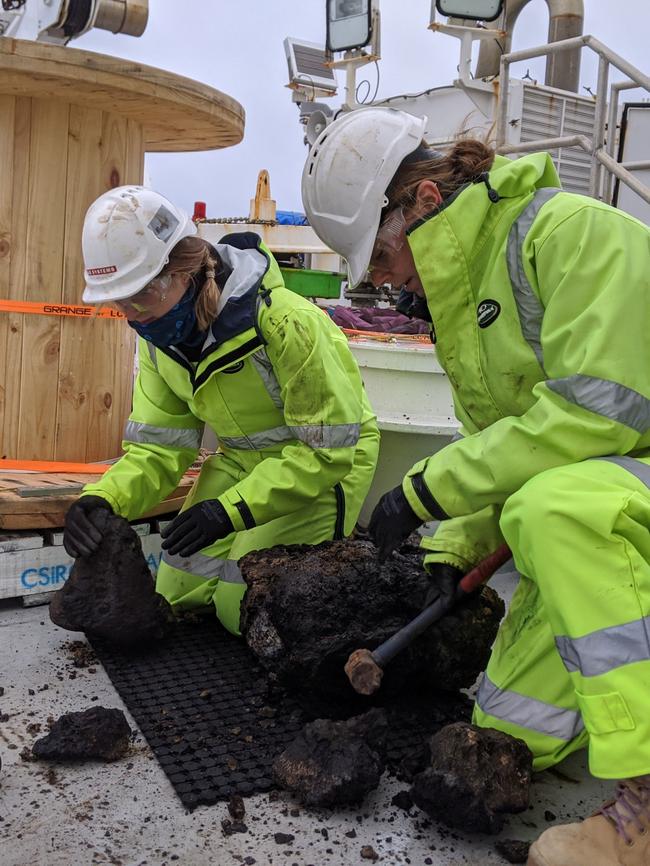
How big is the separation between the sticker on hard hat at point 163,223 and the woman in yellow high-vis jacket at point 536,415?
2.14 ft

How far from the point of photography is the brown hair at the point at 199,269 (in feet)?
9.32

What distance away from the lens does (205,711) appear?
2.55 metres

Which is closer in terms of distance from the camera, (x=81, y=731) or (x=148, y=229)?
(x=81, y=731)

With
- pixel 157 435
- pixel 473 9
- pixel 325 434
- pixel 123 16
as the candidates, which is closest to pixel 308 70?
pixel 473 9

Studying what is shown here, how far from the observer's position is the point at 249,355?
9.66 feet

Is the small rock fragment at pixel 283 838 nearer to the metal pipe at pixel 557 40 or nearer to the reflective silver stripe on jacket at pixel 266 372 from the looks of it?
the reflective silver stripe on jacket at pixel 266 372

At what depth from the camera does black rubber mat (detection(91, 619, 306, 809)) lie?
86.6 inches

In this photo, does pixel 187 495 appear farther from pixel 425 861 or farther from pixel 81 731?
pixel 425 861

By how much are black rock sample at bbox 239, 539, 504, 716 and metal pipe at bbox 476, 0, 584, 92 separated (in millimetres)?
9292

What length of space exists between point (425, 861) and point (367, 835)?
0.15 metres

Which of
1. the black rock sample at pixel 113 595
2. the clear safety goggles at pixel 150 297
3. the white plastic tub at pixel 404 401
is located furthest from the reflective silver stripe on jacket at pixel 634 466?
the white plastic tub at pixel 404 401

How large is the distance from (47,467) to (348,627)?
67.1 inches

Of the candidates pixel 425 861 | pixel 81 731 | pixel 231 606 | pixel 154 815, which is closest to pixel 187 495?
pixel 231 606

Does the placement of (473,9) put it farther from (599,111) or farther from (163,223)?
(163,223)
